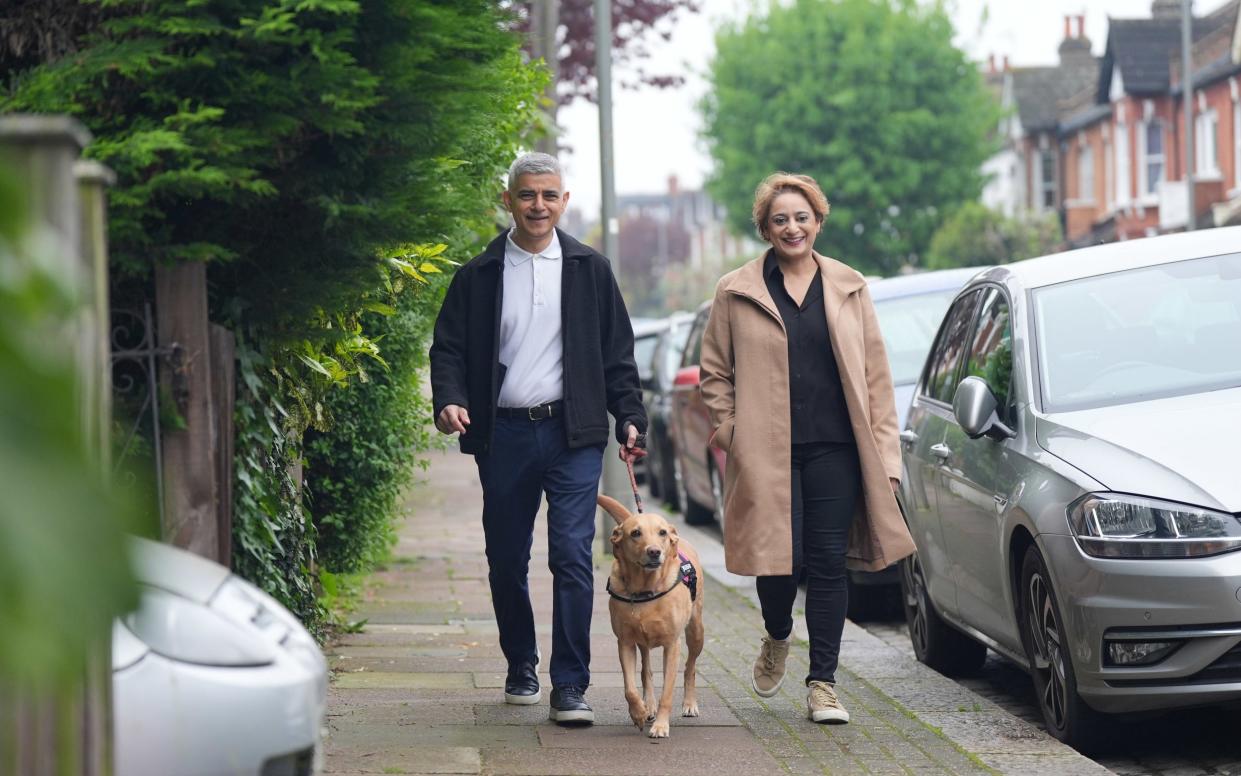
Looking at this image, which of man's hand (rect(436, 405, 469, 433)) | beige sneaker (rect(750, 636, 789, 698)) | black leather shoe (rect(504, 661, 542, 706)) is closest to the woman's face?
man's hand (rect(436, 405, 469, 433))

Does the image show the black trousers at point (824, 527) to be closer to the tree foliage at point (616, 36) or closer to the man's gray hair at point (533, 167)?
the man's gray hair at point (533, 167)

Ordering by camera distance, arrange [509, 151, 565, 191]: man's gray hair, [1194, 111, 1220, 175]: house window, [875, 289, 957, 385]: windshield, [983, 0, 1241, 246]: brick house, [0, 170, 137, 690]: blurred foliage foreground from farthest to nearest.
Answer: [1194, 111, 1220, 175]: house window, [983, 0, 1241, 246]: brick house, [875, 289, 957, 385]: windshield, [509, 151, 565, 191]: man's gray hair, [0, 170, 137, 690]: blurred foliage foreground

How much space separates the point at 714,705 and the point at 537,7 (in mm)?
9292

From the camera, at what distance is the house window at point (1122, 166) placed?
48.9m

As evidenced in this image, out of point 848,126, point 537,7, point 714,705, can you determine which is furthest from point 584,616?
point 848,126

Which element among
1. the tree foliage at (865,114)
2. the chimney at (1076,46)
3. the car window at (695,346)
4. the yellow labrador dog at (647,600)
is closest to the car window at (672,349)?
the car window at (695,346)

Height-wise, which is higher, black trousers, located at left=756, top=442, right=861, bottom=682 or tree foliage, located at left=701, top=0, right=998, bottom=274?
tree foliage, located at left=701, top=0, right=998, bottom=274

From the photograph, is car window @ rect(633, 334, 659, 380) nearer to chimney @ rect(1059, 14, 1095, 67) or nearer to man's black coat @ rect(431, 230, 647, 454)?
man's black coat @ rect(431, 230, 647, 454)

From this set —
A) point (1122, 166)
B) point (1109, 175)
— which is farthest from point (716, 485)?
point (1109, 175)

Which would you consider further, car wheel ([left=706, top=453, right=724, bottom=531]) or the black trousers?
car wheel ([left=706, top=453, right=724, bottom=531])

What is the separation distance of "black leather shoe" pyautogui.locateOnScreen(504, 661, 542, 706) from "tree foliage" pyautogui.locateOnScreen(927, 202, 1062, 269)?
4325 centimetres

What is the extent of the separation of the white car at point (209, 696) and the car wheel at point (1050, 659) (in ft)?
9.79

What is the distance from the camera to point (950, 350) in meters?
7.91

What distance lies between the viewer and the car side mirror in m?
6.47
